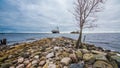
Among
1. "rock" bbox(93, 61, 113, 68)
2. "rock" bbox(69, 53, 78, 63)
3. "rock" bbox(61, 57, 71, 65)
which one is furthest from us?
"rock" bbox(69, 53, 78, 63)

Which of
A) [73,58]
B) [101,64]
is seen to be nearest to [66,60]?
[73,58]

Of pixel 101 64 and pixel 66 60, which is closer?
pixel 101 64

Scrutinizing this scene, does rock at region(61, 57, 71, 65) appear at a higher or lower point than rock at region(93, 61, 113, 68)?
higher

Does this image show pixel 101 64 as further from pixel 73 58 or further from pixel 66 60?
pixel 66 60

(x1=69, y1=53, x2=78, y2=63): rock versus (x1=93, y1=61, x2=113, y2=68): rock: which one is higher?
(x1=69, y1=53, x2=78, y2=63): rock

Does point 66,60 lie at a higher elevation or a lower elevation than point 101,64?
higher

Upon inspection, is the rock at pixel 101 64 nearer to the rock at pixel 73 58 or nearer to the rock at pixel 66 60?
the rock at pixel 73 58

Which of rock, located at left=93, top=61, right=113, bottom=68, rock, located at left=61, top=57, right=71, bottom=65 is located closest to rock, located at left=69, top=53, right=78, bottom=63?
rock, located at left=61, top=57, right=71, bottom=65

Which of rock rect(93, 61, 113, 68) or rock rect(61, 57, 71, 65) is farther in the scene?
rock rect(61, 57, 71, 65)

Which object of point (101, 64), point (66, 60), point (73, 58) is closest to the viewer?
point (101, 64)

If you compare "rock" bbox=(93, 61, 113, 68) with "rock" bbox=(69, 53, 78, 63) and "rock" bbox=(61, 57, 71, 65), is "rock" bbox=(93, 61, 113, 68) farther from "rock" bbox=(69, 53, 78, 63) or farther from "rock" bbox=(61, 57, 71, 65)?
"rock" bbox=(61, 57, 71, 65)

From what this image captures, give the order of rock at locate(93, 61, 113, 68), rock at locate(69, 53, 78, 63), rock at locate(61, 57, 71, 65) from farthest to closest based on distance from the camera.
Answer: rock at locate(69, 53, 78, 63) < rock at locate(61, 57, 71, 65) < rock at locate(93, 61, 113, 68)

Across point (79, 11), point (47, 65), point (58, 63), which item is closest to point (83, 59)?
point (58, 63)

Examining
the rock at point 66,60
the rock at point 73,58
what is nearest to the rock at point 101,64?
the rock at point 73,58
